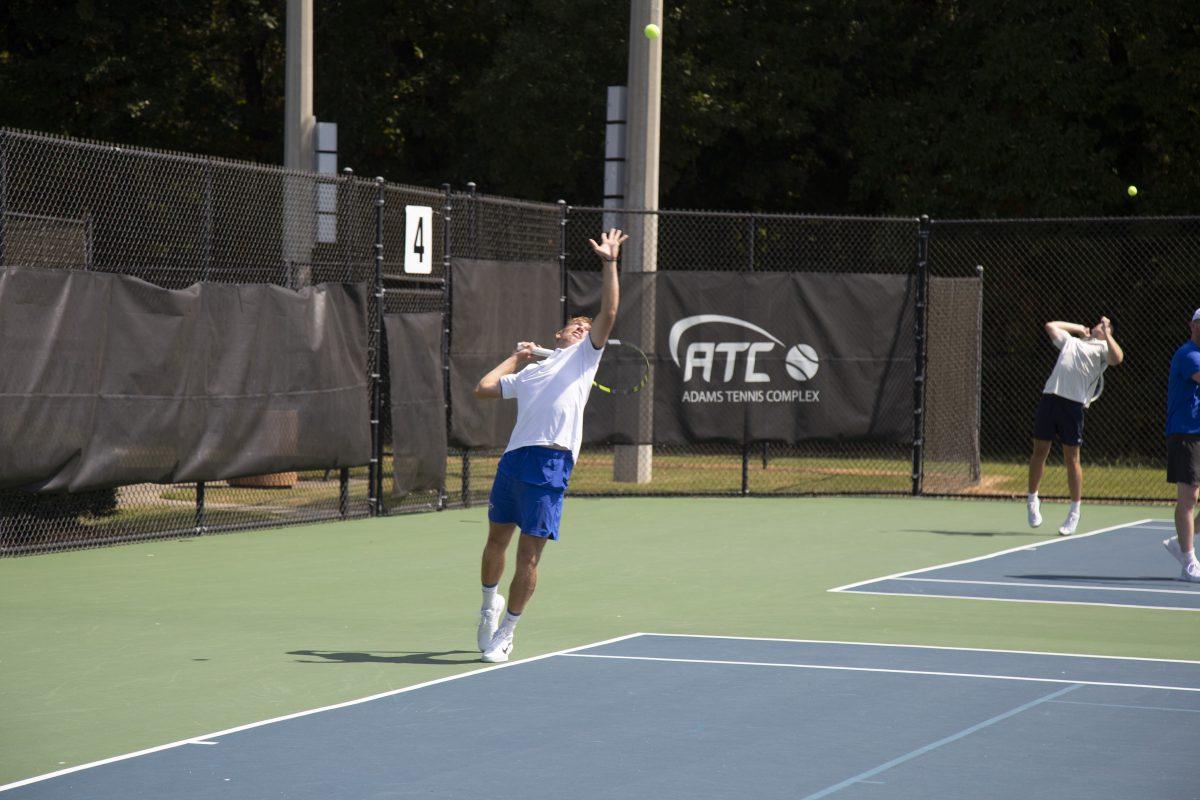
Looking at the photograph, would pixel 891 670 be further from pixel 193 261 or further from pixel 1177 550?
pixel 193 261

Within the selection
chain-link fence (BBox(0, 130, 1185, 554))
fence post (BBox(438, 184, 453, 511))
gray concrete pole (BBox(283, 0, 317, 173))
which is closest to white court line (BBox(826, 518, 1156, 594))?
chain-link fence (BBox(0, 130, 1185, 554))

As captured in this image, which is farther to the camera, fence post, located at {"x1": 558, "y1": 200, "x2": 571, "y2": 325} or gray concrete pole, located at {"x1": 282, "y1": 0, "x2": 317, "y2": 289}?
gray concrete pole, located at {"x1": 282, "y1": 0, "x2": 317, "y2": 289}

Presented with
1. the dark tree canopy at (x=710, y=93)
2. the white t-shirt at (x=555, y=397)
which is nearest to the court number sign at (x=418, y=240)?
the white t-shirt at (x=555, y=397)

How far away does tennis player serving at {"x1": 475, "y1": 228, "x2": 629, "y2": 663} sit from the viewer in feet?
27.0

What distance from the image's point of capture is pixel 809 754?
6461 millimetres

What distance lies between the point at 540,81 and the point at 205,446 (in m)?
14.6

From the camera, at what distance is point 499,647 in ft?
27.4

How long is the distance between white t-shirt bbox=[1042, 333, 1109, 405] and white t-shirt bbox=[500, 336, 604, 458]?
7.13 meters

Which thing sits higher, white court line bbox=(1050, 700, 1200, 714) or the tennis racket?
the tennis racket

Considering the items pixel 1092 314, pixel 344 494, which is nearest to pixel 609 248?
pixel 344 494

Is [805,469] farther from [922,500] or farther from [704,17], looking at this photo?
[704,17]

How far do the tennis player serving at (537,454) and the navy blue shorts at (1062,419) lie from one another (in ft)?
23.4

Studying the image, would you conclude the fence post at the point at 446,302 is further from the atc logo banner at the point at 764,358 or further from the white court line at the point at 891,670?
the white court line at the point at 891,670

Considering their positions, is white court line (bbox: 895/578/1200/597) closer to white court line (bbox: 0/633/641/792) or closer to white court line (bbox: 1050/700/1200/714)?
white court line (bbox: 0/633/641/792)
